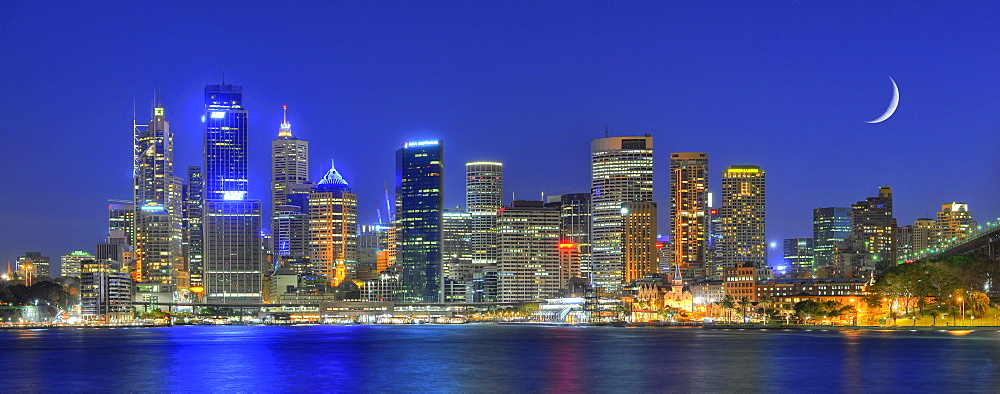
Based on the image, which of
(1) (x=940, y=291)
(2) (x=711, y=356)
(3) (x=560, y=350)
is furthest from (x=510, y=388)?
(1) (x=940, y=291)

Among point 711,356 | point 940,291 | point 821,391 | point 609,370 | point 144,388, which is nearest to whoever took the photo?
point 821,391

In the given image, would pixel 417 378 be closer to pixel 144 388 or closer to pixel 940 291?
pixel 144 388

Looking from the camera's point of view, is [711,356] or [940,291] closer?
[711,356]

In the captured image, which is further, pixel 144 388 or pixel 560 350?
pixel 560 350

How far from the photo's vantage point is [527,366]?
322 feet

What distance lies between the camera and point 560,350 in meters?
126

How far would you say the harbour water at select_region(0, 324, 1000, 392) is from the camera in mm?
79062

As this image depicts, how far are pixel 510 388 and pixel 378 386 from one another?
915 cm

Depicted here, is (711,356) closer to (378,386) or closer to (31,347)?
(378,386)

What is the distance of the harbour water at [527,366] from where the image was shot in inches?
3113

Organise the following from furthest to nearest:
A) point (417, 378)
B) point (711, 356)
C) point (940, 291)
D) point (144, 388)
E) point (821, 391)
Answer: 1. point (940, 291)
2. point (711, 356)
3. point (417, 378)
4. point (144, 388)
5. point (821, 391)

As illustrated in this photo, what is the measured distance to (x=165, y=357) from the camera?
11431 centimetres

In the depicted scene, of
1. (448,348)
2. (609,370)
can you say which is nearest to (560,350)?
(448,348)

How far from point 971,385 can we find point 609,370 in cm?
2714
